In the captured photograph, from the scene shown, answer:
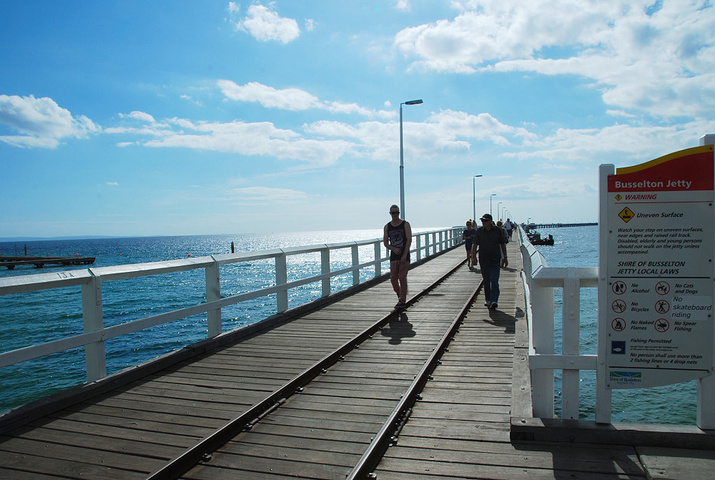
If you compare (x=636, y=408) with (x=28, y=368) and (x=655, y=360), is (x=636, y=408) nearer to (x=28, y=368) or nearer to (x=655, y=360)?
(x=655, y=360)

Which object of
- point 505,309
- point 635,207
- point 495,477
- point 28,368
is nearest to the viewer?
point 495,477

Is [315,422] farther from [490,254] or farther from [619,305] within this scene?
[490,254]

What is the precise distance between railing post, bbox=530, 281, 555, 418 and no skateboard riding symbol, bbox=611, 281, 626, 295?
18.1 inches

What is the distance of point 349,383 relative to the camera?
5.40m

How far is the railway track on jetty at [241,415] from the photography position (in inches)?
138

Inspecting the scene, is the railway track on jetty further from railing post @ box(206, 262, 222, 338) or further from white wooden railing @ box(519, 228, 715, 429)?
white wooden railing @ box(519, 228, 715, 429)

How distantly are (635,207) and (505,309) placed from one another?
21.9ft

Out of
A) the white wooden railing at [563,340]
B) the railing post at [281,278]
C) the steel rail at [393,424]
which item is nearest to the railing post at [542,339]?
the white wooden railing at [563,340]

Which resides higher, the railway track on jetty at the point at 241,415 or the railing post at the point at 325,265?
the railing post at the point at 325,265

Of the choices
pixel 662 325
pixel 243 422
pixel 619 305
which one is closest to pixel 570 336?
pixel 619 305

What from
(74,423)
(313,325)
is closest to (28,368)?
(313,325)

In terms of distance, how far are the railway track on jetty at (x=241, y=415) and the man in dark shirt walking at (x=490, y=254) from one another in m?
2.71

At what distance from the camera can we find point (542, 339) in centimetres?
390

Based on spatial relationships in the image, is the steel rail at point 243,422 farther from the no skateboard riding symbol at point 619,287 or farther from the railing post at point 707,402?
the railing post at point 707,402
